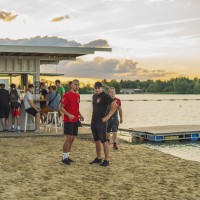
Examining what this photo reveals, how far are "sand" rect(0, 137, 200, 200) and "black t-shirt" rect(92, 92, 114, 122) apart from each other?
3.67ft

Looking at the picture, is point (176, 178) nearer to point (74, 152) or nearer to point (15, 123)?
point (74, 152)

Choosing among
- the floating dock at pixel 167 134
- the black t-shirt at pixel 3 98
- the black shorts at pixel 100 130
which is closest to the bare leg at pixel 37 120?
the black t-shirt at pixel 3 98

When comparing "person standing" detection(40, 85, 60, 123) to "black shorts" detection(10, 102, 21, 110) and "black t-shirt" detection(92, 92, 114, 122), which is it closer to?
"black shorts" detection(10, 102, 21, 110)

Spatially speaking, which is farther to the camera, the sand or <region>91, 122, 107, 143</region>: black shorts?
<region>91, 122, 107, 143</region>: black shorts

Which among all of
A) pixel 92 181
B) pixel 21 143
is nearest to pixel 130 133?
pixel 21 143

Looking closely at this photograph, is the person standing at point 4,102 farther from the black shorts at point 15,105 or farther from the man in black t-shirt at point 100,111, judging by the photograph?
the man in black t-shirt at point 100,111

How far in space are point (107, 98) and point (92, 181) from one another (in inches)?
81.8

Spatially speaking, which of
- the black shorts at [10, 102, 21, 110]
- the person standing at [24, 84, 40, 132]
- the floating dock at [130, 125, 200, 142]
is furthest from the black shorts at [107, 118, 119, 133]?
the floating dock at [130, 125, 200, 142]

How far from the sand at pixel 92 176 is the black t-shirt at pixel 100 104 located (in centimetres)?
112

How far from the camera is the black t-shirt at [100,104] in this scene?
370 inches

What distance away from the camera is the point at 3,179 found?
806 cm

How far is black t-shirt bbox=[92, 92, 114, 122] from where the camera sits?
370 inches

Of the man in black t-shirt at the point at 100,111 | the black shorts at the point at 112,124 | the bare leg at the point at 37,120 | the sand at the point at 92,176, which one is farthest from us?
the bare leg at the point at 37,120

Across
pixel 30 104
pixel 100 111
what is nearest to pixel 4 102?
pixel 30 104
